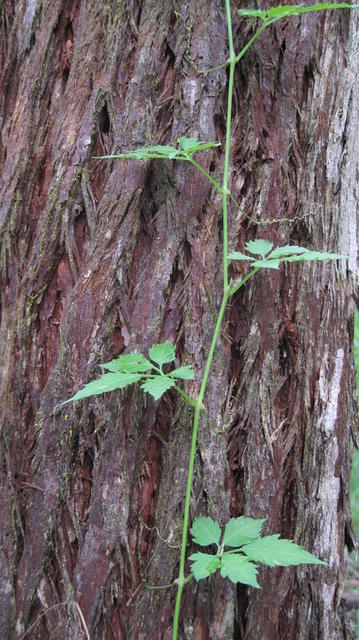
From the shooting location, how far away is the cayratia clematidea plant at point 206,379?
96cm

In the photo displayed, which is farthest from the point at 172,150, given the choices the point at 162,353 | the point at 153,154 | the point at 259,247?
the point at 162,353

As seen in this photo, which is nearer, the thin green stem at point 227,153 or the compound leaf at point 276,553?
the compound leaf at point 276,553

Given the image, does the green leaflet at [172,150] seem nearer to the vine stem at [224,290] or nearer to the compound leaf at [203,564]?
the vine stem at [224,290]

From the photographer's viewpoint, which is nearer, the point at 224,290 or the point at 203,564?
the point at 203,564

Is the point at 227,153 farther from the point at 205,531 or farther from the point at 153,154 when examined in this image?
the point at 205,531

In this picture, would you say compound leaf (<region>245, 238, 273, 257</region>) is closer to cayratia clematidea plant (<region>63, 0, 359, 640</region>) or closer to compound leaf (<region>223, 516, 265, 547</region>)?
cayratia clematidea plant (<region>63, 0, 359, 640</region>)

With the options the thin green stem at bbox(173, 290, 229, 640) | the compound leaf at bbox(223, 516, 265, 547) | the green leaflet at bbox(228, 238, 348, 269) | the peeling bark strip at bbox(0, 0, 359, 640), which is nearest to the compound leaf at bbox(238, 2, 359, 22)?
the peeling bark strip at bbox(0, 0, 359, 640)

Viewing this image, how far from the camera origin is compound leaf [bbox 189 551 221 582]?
96cm

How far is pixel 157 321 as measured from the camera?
3.74 ft

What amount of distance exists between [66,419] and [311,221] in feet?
2.29

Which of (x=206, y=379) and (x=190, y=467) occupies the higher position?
(x=206, y=379)

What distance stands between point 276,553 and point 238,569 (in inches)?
3.1

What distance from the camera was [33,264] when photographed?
1195 millimetres

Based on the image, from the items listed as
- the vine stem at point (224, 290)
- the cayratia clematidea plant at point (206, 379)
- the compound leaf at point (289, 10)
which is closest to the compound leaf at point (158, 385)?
the cayratia clematidea plant at point (206, 379)
